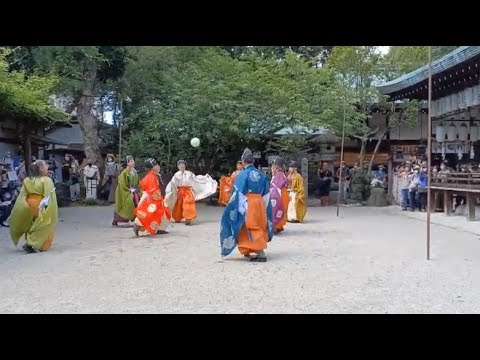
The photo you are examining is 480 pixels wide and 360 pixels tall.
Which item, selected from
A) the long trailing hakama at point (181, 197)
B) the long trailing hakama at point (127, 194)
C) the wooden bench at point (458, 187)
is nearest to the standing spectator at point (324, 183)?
the wooden bench at point (458, 187)

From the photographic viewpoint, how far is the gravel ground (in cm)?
579

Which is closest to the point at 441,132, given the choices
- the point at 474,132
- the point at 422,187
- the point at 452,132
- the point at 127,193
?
the point at 452,132

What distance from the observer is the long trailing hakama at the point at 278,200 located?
12039mm

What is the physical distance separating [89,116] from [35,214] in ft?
45.9

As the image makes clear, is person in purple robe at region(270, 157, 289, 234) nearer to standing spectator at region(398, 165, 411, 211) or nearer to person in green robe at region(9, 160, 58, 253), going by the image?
person in green robe at region(9, 160, 58, 253)

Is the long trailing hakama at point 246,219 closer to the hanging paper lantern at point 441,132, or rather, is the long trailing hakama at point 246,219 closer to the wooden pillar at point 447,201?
the wooden pillar at point 447,201

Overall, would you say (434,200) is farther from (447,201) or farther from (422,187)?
(447,201)

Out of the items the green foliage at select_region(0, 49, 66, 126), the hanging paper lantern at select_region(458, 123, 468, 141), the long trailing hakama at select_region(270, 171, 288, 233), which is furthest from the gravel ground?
the hanging paper lantern at select_region(458, 123, 468, 141)

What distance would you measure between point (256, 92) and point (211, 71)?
1.93m

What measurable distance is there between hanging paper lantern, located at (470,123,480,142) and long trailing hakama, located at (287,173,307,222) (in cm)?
577

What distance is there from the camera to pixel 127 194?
12.8 m

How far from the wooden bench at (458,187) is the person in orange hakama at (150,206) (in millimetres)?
7722
